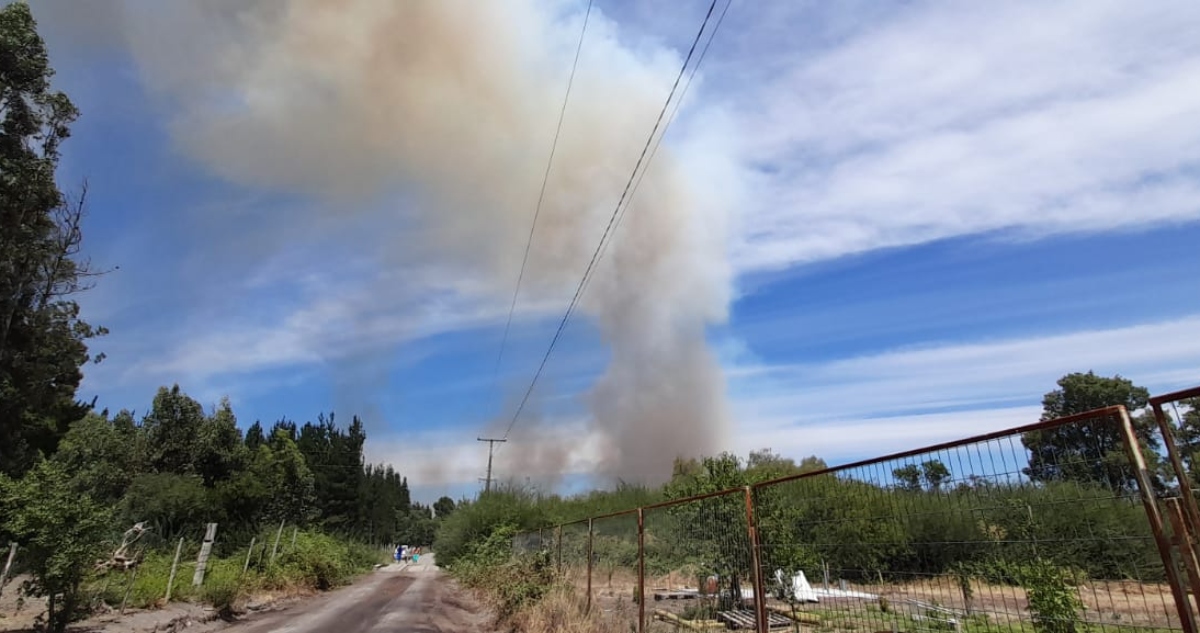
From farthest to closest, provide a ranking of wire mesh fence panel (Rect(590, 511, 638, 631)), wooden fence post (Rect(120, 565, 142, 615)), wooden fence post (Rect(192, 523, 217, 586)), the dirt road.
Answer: wooden fence post (Rect(192, 523, 217, 586)), wooden fence post (Rect(120, 565, 142, 615)), the dirt road, wire mesh fence panel (Rect(590, 511, 638, 631))

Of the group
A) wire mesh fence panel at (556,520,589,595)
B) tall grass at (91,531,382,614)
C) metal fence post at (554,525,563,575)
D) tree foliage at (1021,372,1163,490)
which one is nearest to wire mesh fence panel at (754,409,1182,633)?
tree foliage at (1021,372,1163,490)

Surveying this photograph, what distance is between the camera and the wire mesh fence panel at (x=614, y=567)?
989 centimetres

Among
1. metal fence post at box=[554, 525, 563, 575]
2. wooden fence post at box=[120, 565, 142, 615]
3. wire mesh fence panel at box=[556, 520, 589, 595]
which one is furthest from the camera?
metal fence post at box=[554, 525, 563, 575]

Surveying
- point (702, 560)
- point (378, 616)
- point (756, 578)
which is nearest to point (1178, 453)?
point (756, 578)

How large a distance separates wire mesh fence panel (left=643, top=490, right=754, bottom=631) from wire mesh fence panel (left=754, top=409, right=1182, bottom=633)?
5.63 ft

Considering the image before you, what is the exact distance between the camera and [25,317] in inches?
895

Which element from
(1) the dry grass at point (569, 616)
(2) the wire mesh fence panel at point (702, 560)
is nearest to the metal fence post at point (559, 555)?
(1) the dry grass at point (569, 616)

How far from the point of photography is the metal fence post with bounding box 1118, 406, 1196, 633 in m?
2.26

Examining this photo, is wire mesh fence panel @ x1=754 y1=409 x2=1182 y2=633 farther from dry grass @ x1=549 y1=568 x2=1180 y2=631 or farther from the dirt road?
the dirt road

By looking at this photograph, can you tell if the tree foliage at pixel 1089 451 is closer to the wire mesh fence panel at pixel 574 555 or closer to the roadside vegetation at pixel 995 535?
the roadside vegetation at pixel 995 535

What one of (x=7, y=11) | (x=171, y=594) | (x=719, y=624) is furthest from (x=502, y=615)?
(x=7, y=11)

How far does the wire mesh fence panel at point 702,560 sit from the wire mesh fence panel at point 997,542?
5.63 ft

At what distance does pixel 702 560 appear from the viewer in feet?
28.1

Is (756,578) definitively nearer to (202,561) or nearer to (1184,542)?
(1184,542)
